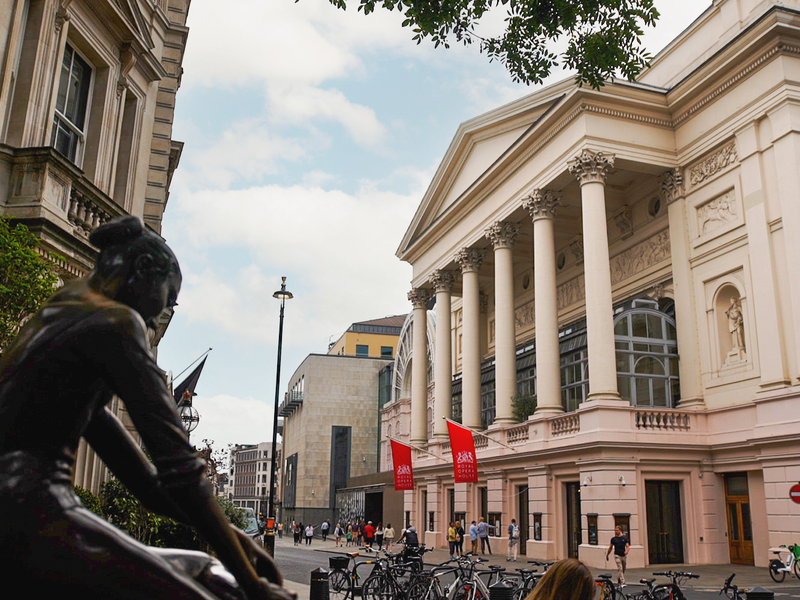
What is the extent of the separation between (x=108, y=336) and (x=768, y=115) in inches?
1076

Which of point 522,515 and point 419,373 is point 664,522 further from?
point 419,373

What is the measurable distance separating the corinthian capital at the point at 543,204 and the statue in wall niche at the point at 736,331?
28.8 ft

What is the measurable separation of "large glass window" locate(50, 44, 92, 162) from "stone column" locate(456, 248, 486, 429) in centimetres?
2696

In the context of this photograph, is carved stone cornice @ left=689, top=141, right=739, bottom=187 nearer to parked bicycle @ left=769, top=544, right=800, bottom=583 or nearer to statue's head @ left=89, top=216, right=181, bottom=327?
parked bicycle @ left=769, top=544, right=800, bottom=583

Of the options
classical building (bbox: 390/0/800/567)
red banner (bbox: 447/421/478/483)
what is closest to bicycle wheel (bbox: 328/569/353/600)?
classical building (bbox: 390/0/800/567)

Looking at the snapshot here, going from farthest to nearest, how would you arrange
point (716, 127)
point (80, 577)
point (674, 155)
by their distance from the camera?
1. point (674, 155)
2. point (716, 127)
3. point (80, 577)

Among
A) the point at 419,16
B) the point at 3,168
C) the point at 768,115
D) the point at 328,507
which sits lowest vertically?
the point at 328,507

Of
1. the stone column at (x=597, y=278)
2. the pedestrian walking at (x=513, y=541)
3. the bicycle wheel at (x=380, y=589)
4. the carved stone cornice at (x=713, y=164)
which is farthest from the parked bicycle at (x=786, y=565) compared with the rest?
the carved stone cornice at (x=713, y=164)

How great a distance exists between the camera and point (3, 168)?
390 inches

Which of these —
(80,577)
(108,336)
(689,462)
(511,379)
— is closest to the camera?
(80,577)

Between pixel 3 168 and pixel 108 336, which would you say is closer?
pixel 108 336

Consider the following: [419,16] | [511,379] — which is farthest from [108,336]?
[511,379]

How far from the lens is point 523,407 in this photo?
33.4 meters

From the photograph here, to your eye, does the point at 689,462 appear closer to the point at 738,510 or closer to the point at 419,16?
the point at 738,510
